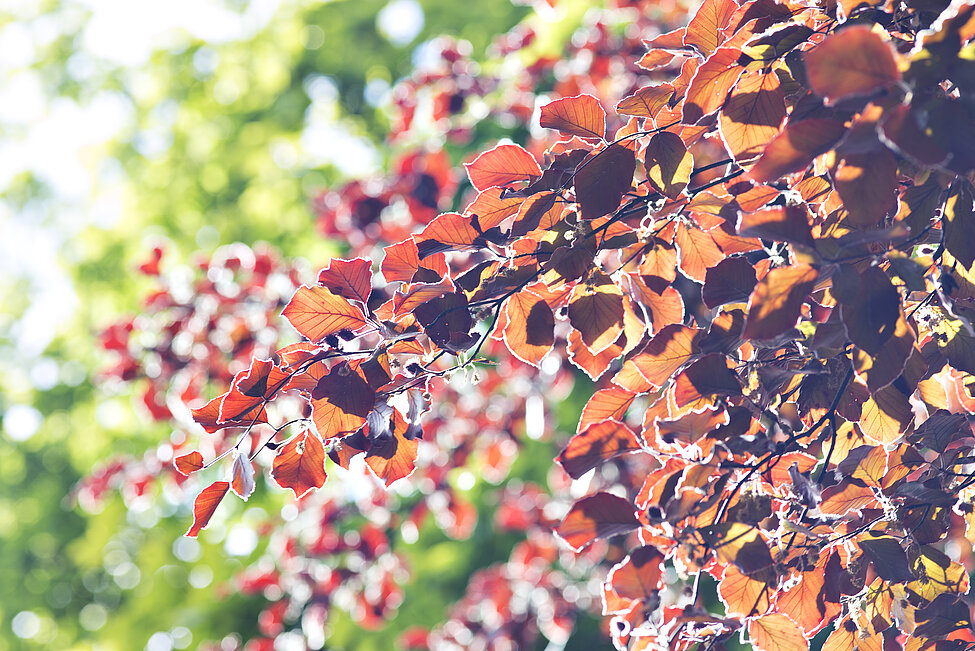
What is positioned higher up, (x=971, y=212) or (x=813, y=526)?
(x=971, y=212)

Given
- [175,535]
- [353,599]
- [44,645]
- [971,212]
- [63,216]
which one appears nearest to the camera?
[971,212]

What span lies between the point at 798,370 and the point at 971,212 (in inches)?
11.5

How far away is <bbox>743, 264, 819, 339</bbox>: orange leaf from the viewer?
2.78 ft

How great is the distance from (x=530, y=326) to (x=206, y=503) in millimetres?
526

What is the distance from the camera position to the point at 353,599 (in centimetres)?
323

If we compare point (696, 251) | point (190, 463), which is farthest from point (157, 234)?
point (696, 251)

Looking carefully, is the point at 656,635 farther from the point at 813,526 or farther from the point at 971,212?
the point at 971,212

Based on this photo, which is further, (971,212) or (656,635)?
(656,635)

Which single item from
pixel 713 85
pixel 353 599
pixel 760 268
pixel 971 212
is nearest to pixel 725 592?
pixel 760 268

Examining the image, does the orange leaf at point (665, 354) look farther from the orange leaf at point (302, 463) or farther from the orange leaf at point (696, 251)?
the orange leaf at point (302, 463)

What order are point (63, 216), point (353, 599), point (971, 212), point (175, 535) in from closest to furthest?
point (971, 212) → point (353, 599) → point (175, 535) → point (63, 216)

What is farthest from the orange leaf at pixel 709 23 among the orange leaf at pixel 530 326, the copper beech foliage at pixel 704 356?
the orange leaf at pixel 530 326

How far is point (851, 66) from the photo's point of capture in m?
0.73

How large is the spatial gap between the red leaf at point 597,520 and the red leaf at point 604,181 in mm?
429
